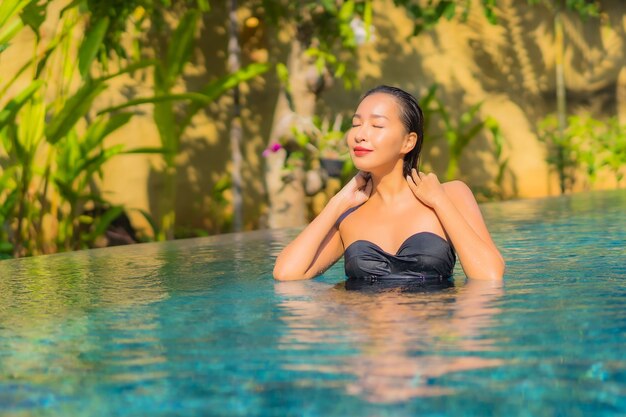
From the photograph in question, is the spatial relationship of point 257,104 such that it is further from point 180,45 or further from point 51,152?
point 51,152

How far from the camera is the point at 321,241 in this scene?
4.21m

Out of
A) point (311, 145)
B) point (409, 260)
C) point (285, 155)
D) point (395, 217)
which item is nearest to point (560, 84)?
point (311, 145)

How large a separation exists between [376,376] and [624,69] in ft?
36.3

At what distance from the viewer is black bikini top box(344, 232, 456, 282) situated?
3947 millimetres

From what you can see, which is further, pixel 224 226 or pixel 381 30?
pixel 381 30

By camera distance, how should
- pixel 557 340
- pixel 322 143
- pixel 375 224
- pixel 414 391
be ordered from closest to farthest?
1. pixel 414 391
2. pixel 557 340
3. pixel 375 224
4. pixel 322 143

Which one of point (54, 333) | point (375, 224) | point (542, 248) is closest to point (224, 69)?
point (542, 248)

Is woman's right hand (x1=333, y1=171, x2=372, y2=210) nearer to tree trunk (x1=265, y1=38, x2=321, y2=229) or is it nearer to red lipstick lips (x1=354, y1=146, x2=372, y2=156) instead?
red lipstick lips (x1=354, y1=146, x2=372, y2=156)

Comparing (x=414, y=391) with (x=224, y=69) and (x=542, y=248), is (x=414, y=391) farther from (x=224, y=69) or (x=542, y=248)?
(x=224, y=69)

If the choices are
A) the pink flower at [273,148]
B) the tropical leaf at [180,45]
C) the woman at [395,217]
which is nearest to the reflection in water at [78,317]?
the woman at [395,217]

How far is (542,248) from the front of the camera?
5145 mm

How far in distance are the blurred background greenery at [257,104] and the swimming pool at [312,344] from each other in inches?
108

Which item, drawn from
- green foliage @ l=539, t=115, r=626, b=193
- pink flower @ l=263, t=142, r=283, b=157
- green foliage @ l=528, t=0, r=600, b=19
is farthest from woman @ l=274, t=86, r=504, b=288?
green foliage @ l=539, t=115, r=626, b=193

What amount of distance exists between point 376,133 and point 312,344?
123 centimetres
